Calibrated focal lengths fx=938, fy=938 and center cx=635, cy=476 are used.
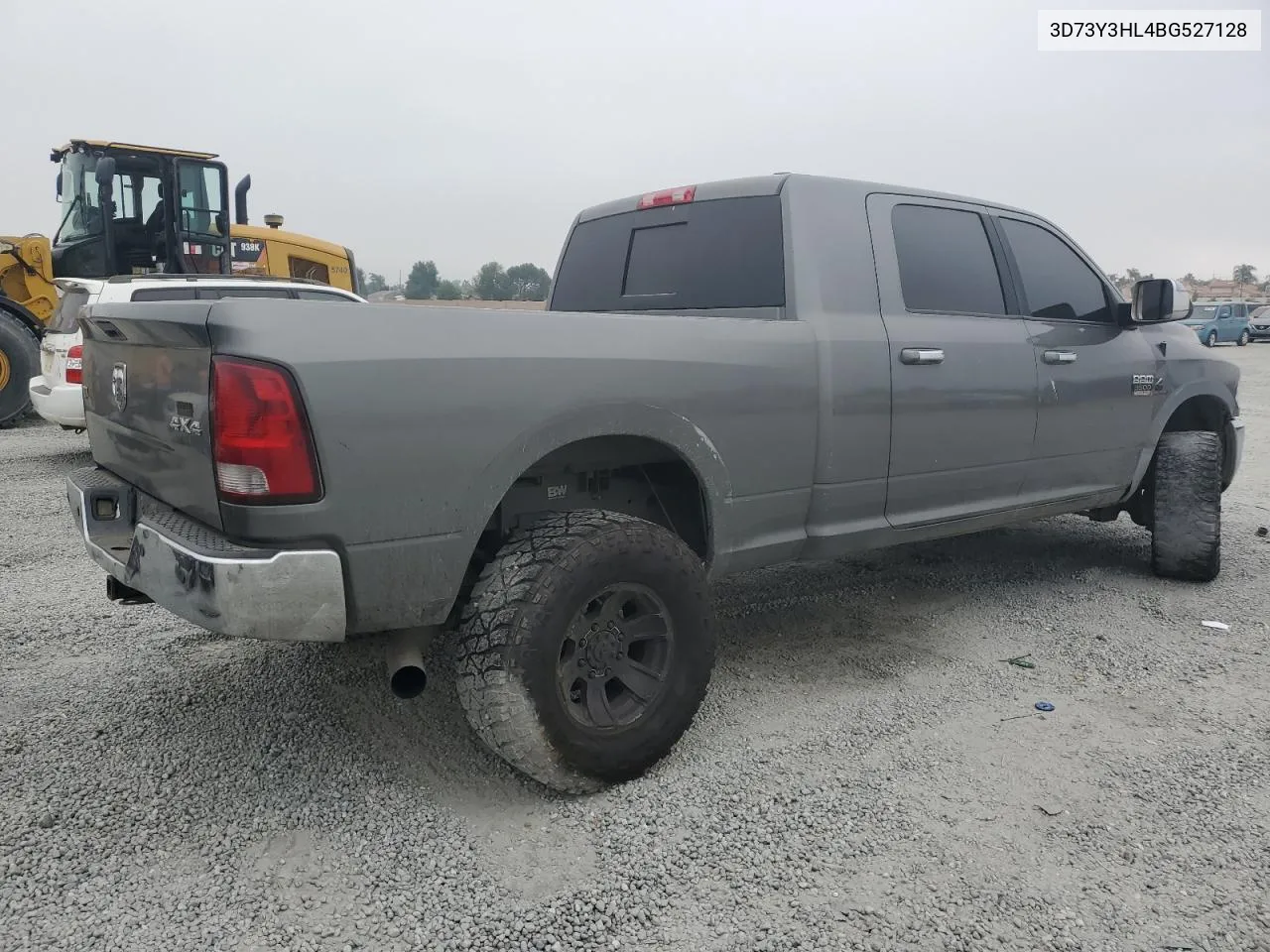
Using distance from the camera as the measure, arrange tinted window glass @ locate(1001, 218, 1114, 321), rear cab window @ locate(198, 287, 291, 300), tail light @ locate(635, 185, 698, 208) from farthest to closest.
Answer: rear cab window @ locate(198, 287, 291, 300) → tinted window glass @ locate(1001, 218, 1114, 321) → tail light @ locate(635, 185, 698, 208)

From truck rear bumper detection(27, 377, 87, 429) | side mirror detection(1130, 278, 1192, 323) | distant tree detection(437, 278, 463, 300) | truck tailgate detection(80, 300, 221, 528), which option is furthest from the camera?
distant tree detection(437, 278, 463, 300)

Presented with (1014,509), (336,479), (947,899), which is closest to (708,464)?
(336,479)

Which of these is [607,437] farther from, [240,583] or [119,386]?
[119,386]

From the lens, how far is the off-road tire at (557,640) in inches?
98.2

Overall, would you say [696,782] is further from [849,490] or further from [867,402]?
[867,402]

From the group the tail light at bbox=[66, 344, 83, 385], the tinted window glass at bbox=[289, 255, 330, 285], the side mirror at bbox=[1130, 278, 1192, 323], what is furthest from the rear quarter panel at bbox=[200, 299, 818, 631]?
the tinted window glass at bbox=[289, 255, 330, 285]

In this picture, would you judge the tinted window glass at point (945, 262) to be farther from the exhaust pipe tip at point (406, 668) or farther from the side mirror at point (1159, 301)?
the exhaust pipe tip at point (406, 668)

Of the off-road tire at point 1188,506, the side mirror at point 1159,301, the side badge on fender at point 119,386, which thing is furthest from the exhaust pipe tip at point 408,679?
the off-road tire at point 1188,506

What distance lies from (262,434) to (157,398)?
572 millimetres

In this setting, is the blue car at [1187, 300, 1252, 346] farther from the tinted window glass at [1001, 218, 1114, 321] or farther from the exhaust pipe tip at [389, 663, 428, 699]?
the exhaust pipe tip at [389, 663, 428, 699]

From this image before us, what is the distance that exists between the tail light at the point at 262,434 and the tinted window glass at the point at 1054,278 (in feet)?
10.9

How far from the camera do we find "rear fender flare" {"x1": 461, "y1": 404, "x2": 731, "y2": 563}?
251 cm

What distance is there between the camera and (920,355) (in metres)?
3.55

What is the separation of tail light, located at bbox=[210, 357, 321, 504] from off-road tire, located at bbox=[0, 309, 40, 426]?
32.0 feet
